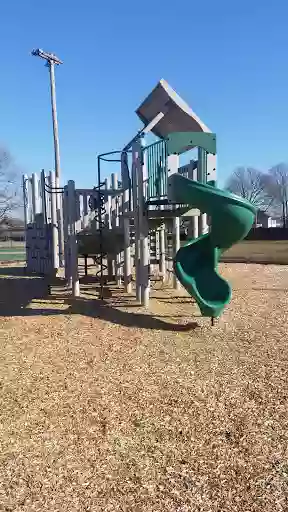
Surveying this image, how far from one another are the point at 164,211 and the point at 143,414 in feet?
15.5

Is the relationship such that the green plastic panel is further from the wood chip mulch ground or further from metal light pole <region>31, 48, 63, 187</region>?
metal light pole <region>31, 48, 63, 187</region>

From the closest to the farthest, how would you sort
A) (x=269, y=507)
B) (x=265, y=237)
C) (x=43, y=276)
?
1. (x=269, y=507)
2. (x=43, y=276)
3. (x=265, y=237)

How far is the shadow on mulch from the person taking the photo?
23.4 feet

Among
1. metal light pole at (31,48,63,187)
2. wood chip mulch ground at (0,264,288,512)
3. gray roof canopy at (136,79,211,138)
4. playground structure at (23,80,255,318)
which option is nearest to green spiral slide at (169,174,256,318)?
playground structure at (23,80,255,318)

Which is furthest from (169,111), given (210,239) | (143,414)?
(143,414)

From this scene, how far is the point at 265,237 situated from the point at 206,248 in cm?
4008

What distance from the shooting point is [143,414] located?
389cm

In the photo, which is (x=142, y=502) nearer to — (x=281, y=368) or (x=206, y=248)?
(x=281, y=368)

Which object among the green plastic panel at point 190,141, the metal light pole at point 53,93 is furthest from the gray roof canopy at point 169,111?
the metal light pole at point 53,93

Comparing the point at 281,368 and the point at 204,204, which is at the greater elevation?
the point at 204,204

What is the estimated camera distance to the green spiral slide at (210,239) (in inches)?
255

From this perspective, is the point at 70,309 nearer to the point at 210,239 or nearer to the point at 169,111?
the point at 210,239

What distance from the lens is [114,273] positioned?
12.1 meters

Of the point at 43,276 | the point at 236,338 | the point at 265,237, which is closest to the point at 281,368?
the point at 236,338
